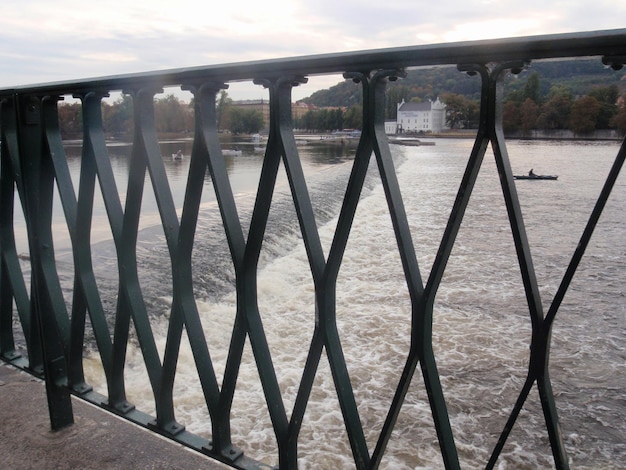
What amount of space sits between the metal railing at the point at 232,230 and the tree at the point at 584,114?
0.64 m

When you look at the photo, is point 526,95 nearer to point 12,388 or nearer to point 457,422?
point 12,388

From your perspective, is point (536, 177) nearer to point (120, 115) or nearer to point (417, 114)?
point (417, 114)

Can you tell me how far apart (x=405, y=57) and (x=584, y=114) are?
36.0 inches

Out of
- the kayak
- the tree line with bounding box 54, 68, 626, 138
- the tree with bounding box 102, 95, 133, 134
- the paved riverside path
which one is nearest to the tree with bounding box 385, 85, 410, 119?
the tree line with bounding box 54, 68, 626, 138

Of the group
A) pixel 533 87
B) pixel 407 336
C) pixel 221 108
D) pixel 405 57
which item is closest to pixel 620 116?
pixel 533 87

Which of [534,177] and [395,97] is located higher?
[395,97]

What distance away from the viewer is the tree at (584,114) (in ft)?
5.08

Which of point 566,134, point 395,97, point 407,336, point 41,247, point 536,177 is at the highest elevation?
point 395,97

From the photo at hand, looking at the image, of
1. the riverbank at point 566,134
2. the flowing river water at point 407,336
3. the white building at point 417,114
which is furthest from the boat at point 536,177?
the riverbank at point 566,134

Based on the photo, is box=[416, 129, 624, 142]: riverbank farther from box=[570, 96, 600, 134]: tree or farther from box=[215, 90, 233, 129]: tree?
box=[215, 90, 233, 129]: tree

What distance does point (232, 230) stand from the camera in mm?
1478

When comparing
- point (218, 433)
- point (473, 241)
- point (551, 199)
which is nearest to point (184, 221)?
point (218, 433)

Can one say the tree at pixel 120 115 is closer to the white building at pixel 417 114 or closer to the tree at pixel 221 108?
the tree at pixel 221 108

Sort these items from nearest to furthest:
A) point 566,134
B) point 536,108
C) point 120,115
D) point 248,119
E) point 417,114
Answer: point 536,108 < point 120,115 < point 566,134 < point 248,119 < point 417,114
